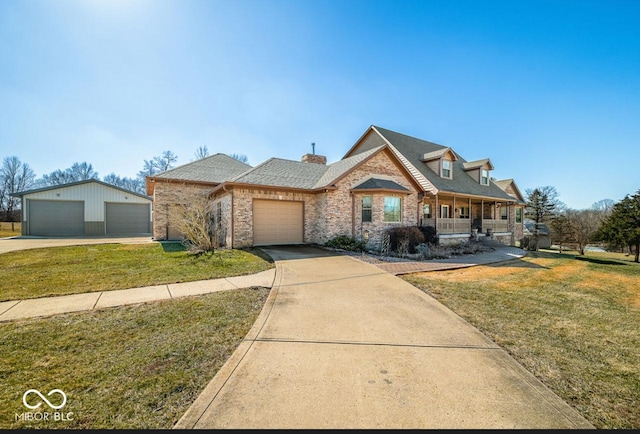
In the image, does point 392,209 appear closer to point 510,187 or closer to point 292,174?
point 292,174

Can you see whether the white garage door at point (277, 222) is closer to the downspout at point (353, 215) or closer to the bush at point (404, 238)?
the downspout at point (353, 215)

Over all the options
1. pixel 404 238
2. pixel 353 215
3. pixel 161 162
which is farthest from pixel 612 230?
pixel 161 162

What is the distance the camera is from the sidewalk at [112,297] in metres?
4.65

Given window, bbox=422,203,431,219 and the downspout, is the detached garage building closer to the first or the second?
the downspout

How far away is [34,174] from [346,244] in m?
64.8

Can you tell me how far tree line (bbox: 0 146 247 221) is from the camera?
3950 cm

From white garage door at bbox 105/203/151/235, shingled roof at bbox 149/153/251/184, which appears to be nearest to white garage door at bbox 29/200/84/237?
white garage door at bbox 105/203/151/235

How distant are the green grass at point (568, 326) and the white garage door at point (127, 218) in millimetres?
25620

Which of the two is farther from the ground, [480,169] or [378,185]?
[480,169]

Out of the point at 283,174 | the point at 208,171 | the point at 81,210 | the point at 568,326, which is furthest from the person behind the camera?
the point at 81,210

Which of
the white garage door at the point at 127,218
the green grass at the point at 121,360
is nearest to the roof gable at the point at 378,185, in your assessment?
the green grass at the point at 121,360

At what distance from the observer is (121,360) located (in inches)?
124

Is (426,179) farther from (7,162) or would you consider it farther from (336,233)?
(7,162)

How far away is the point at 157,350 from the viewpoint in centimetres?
338
